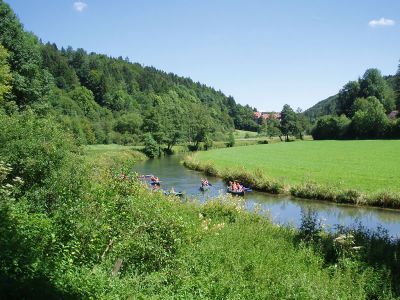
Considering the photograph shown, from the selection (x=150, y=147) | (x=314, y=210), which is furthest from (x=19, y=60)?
(x=150, y=147)

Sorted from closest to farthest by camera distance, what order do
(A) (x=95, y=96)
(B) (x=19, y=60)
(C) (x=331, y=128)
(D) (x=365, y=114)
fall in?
(B) (x=19, y=60)
(D) (x=365, y=114)
(C) (x=331, y=128)
(A) (x=95, y=96)

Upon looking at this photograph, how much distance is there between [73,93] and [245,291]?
11947 cm

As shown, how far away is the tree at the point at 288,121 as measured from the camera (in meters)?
127

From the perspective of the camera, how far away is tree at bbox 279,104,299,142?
126812 millimetres

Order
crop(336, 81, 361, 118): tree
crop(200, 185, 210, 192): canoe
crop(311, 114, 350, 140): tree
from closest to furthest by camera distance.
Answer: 1. crop(200, 185, 210, 192): canoe
2. crop(311, 114, 350, 140): tree
3. crop(336, 81, 361, 118): tree

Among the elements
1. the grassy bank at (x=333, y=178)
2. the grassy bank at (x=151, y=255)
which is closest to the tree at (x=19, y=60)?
the grassy bank at (x=333, y=178)

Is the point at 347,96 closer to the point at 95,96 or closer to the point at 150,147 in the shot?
the point at 150,147

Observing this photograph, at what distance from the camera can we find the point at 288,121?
127 meters

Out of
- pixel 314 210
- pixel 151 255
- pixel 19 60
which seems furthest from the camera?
pixel 19 60

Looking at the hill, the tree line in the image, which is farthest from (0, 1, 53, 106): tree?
the tree line

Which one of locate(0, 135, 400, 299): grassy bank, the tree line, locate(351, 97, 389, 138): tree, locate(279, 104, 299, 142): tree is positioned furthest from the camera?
locate(279, 104, 299, 142): tree

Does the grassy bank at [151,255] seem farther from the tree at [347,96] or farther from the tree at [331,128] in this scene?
the tree at [347,96]

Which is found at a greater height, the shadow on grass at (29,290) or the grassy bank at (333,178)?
the shadow on grass at (29,290)

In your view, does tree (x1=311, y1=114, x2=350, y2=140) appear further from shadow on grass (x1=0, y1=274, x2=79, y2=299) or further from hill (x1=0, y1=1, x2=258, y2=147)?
shadow on grass (x1=0, y1=274, x2=79, y2=299)
